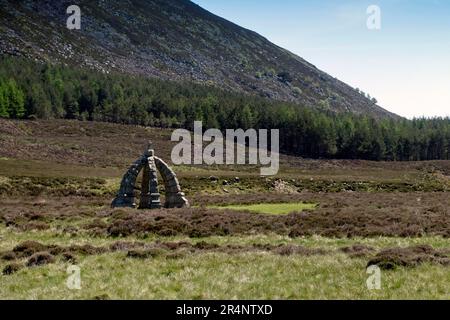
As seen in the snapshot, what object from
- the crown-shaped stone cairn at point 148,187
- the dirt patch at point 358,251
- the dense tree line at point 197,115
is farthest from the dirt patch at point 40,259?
the dense tree line at point 197,115

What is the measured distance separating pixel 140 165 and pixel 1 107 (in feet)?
311

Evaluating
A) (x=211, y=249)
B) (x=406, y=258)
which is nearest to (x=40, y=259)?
(x=211, y=249)

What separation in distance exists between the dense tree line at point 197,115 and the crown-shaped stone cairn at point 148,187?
96.9 meters

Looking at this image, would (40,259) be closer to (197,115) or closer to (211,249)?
(211,249)

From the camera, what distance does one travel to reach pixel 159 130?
447 ft

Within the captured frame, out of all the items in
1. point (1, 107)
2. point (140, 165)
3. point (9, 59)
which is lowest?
point (140, 165)

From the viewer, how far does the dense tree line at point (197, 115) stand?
13725 cm

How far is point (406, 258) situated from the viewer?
1581 cm

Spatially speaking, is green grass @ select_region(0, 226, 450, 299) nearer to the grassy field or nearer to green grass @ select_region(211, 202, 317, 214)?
the grassy field

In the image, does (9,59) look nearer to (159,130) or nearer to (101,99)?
(101,99)

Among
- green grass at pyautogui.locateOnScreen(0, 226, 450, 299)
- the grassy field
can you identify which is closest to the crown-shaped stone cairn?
the grassy field

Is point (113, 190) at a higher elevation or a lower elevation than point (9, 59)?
lower

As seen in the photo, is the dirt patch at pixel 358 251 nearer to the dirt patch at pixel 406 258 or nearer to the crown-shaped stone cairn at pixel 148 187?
the dirt patch at pixel 406 258
